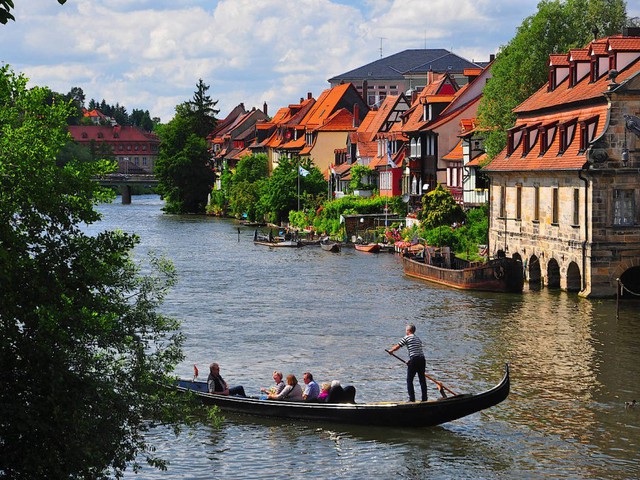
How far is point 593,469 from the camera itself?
25531mm

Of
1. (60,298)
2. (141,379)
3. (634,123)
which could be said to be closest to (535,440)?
(141,379)

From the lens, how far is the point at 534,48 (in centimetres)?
7094

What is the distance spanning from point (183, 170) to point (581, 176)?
315ft

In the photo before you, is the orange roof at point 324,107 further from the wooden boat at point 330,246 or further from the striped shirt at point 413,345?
the striped shirt at point 413,345

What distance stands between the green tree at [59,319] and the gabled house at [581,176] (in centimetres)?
2882

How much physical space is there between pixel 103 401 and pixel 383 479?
814 centimetres

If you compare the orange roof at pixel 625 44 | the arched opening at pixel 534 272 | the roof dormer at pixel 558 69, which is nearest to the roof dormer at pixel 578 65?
the roof dormer at pixel 558 69

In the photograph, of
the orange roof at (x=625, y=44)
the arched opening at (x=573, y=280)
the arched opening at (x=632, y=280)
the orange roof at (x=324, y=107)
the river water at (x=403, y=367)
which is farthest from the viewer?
the orange roof at (x=324, y=107)

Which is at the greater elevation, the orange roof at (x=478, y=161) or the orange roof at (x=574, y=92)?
the orange roof at (x=574, y=92)

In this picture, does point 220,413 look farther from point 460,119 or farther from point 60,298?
point 460,119

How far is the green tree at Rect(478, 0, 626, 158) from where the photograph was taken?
230 ft

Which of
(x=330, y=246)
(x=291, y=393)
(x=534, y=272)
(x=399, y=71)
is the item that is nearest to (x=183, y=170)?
(x=399, y=71)

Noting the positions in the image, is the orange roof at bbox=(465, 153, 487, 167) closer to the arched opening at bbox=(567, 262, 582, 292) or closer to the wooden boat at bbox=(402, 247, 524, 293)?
the wooden boat at bbox=(402, 247, 524, 293)

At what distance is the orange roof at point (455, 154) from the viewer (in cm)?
8362
